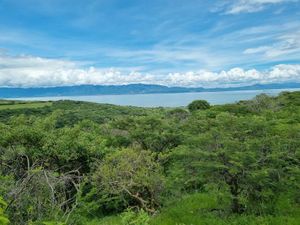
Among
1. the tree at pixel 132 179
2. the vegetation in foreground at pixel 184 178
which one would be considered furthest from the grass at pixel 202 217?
the tree at pixel 132 179

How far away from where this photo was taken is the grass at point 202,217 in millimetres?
9156

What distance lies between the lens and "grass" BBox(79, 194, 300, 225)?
9156mm

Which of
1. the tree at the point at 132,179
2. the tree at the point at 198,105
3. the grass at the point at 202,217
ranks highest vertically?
the tree at the point at 132,179

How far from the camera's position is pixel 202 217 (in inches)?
392

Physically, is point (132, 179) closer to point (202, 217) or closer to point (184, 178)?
point (184, 178)

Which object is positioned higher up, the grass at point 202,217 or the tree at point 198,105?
the grass at point 202,217

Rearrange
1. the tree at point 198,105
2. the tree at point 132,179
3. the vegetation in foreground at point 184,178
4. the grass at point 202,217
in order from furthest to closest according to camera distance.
Answer: the tree at point 198,105 → the tree at point 132,179 → the grass at point 202,217 → the vegetation in foreground at point 184,178

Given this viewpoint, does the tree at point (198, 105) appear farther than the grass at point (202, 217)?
Yes

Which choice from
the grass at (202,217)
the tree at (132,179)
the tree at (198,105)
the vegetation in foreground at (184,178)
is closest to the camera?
the vegetation in foreground at (184,178)

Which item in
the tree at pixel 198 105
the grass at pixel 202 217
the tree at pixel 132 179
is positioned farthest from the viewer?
the tree at pixel 198 105

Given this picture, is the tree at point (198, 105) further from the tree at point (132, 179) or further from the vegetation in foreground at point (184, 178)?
the tree at point (132, 179)

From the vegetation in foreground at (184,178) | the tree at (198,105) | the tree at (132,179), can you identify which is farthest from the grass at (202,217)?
the tree at (198,105)

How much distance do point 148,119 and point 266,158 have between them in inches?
457

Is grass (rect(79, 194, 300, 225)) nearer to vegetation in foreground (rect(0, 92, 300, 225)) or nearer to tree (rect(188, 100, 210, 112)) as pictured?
vegetation in foreground (rect(0, 92, 300, 225))
